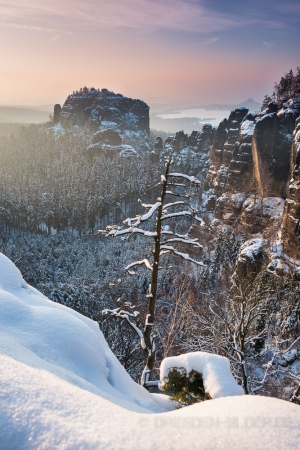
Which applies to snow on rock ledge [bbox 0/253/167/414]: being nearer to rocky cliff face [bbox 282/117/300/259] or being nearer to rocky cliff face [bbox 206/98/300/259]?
rocky cliff face [bbox 282/117/300/259]

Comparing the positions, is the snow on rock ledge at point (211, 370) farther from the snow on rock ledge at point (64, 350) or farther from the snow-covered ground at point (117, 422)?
the snow-covered ground at point (117, 422)

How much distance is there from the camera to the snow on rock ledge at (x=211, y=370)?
14.5 feet

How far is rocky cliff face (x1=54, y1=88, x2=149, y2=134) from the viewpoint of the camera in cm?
14325

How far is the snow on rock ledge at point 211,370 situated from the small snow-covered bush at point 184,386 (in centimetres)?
9

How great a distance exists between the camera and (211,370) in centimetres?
473

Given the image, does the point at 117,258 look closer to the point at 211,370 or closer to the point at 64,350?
the point at 64,350

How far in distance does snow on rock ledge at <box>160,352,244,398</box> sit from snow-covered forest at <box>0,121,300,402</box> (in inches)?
175

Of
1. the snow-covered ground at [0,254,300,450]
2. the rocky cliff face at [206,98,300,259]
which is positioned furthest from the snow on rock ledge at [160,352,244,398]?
the rocky cliff face at [206,98,300,259]

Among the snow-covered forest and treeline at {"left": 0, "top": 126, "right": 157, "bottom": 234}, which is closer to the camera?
the snow-covered forest

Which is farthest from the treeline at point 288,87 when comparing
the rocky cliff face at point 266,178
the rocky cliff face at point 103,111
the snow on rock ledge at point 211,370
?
the rocky cliff face at point 103,111

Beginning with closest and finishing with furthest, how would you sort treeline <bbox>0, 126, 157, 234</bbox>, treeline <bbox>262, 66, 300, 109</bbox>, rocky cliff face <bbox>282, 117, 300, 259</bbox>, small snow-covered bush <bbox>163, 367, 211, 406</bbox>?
small snow-covered bush <bbox>163, 367, 211, 406</bbox> < rocky cliff face <bbox>282, 117, 300, 259</bbox> < treeline <bbox>262, 66, 300, 109</bbox> < treeline <bbox>0, 126, 157, 234</bbox>

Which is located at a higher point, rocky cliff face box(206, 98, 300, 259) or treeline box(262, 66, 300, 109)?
treeline box(262, 66, 300, 109)

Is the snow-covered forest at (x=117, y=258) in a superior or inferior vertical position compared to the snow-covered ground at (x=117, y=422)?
inferior

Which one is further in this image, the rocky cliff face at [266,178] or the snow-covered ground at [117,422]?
the rocky cliff face at [266,178]
